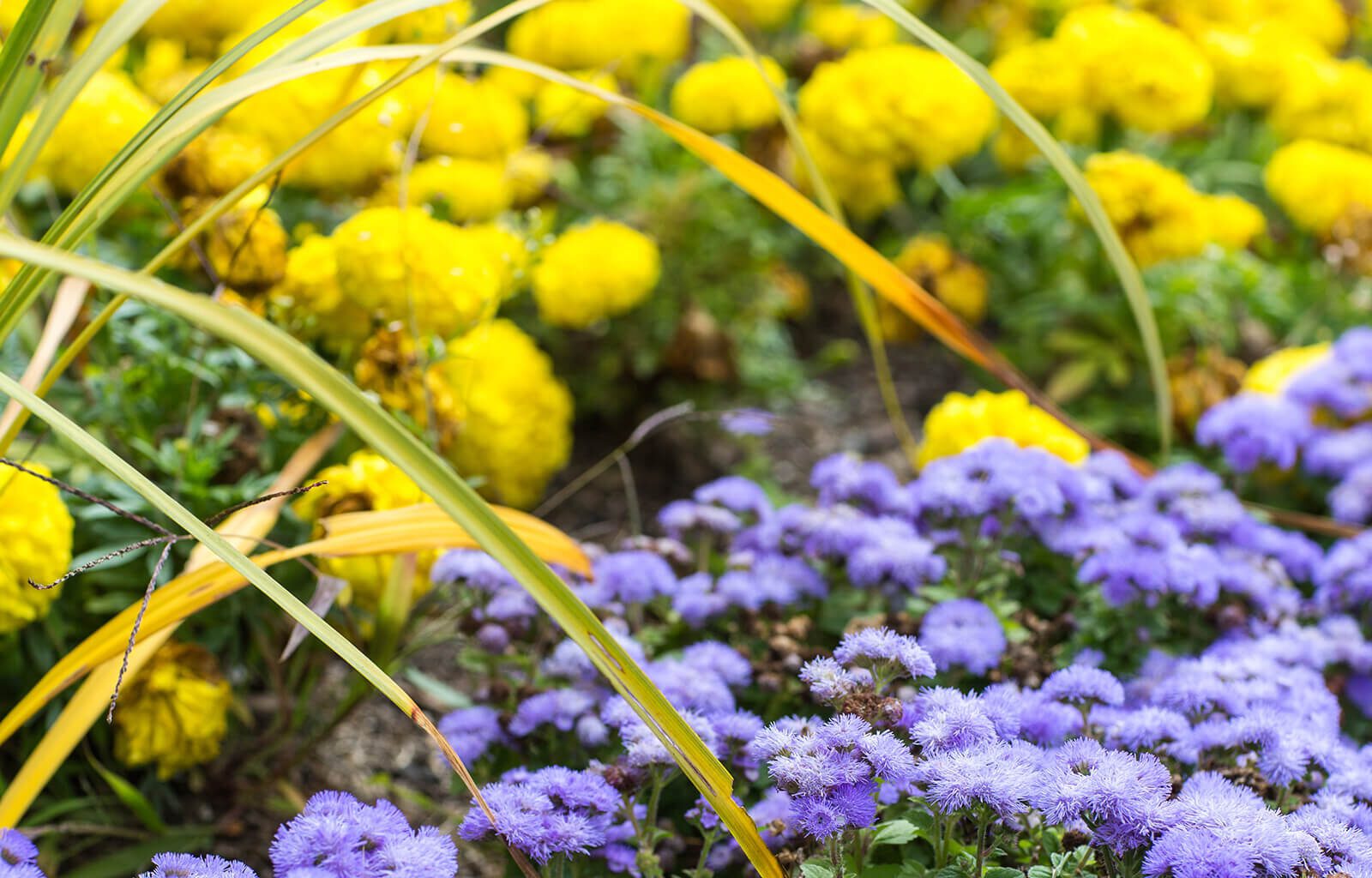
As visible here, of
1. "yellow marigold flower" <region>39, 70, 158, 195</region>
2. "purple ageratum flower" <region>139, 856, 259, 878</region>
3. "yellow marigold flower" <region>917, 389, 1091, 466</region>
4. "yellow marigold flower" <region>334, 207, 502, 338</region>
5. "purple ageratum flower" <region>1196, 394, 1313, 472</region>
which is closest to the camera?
"purple ageratum flower" <region>139, 856, 259, 878</region>

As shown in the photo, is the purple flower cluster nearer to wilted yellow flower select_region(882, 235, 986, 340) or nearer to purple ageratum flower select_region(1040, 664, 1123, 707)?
wilted yellow flower select_region(882, 235, 986, 340)

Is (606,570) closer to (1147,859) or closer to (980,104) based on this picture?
(1147,859)

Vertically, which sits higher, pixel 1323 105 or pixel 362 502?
pixel 362 502

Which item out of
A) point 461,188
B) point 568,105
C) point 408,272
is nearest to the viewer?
point 408,272

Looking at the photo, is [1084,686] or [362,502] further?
[362,502]

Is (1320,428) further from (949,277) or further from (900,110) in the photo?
(900,110)

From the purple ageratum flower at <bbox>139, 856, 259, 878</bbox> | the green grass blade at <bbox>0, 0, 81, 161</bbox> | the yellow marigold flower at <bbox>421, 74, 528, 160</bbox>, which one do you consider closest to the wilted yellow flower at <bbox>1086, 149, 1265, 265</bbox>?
the yellow marigold flower at <bbox>421, 74, 528, 160</bbox>

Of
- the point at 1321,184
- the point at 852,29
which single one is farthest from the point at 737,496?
the point at 852,29
